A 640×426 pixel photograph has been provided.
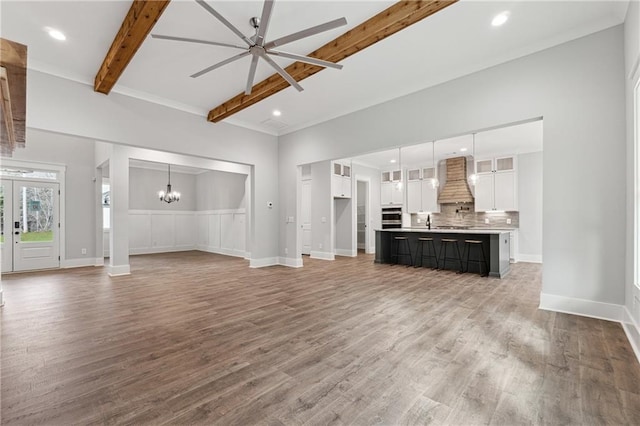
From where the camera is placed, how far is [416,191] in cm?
955

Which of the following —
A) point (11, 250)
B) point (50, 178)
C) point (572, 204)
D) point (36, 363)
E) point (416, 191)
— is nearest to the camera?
point (36, 363)

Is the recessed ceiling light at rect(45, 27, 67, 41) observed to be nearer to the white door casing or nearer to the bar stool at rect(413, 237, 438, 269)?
the white door casing

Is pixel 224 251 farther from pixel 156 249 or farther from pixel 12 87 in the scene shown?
pixel 12 87

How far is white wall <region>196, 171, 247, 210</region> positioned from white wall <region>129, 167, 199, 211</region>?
0.31 metres

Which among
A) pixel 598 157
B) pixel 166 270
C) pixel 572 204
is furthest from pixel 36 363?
pixel 598 157

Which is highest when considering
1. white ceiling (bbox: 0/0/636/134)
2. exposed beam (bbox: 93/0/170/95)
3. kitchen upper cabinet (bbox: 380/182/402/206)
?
white ceiling (bbox: 0/0/636/134)

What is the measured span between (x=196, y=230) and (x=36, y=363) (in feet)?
31.4

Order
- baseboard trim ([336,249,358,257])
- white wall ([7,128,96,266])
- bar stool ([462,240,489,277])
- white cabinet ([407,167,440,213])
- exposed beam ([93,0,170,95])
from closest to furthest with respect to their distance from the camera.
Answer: exposed beam ([93,0,170,95])
bar stool ([462,240,489,277])
white wall ([7,128,96,266])
baseboard trim ([336,249,358,257])
white cabinet ([407,167,440,213])

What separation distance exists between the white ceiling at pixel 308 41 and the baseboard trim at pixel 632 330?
3.20 m

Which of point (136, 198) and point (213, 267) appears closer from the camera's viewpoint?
point (213, 267)

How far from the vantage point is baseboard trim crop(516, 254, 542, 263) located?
7.69m

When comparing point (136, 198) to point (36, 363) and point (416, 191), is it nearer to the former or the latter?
point (36, 363)

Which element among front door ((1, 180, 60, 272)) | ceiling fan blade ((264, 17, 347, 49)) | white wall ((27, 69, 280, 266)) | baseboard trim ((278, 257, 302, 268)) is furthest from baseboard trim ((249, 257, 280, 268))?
ceiling fan blade ((264, 17, 347, 49))

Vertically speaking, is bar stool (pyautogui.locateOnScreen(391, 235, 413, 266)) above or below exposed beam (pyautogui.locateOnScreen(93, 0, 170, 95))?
below
